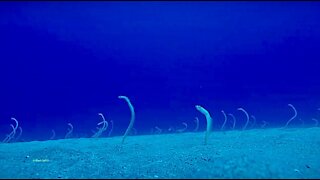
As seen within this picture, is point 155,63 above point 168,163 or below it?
above

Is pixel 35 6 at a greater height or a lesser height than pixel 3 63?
greater

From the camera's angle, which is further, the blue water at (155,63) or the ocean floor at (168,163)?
the blue water at (155,63)

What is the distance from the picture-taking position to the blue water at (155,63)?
83.1 ft

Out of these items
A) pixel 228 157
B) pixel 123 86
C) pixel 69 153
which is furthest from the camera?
pixel 123 86

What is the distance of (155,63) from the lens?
32250 mm

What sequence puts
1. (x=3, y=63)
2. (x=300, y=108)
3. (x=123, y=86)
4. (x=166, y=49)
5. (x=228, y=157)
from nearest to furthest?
(x=228, y=157), (x=300, y=108), (x=3, y=63), (x=123, y=86), (x=166, y=49)

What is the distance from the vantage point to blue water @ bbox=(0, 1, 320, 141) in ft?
83.1

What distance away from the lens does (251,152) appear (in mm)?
6016

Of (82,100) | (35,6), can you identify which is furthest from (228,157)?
(82,100)

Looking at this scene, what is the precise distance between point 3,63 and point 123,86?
11.1 meters

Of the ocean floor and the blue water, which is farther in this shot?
the blue water

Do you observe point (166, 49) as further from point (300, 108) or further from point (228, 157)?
point (228, 157)

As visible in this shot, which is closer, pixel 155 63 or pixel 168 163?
pixel 168 163

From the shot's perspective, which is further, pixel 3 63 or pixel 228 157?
pixel 3 63
